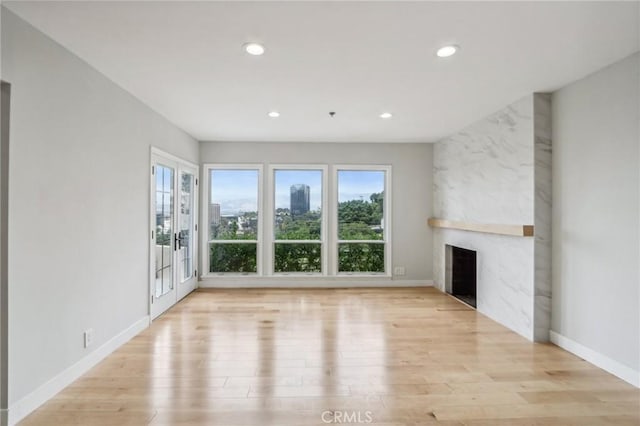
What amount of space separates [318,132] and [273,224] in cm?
185

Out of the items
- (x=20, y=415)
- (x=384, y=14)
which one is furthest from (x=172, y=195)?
(x=384, y=14)

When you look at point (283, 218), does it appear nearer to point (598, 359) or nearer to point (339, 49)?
point (339, 49)

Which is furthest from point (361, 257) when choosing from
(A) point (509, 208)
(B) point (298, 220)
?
(A) point (509, 208)

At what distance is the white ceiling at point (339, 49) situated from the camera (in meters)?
2.07

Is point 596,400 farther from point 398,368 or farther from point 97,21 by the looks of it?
point 97,21

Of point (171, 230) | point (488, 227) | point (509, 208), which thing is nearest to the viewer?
point (509, 208)

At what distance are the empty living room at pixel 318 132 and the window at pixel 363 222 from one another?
41.5 inches

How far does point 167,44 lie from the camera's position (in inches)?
96.9

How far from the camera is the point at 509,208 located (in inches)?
153

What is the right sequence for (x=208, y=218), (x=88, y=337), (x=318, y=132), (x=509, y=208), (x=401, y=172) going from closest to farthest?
(x=88, y=337) → (x=509, y=208) → (x=318, y=132) → (x=208, y=218) → (x=401, y=172)

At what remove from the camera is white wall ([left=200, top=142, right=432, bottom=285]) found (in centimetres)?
590

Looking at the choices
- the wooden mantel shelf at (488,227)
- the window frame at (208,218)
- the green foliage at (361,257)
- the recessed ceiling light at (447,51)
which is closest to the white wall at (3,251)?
the recessed ceiling light at (447,51)

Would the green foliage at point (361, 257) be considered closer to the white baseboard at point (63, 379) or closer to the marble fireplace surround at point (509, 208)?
the marble fireplace surround at point (509, 208)

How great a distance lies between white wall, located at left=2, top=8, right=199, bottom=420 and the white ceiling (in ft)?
0.83
